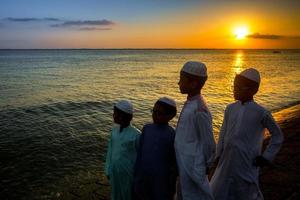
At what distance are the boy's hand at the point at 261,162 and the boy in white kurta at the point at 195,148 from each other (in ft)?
3.06

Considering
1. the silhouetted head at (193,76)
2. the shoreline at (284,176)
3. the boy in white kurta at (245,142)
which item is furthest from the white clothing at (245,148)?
the shoreline at (284,176)

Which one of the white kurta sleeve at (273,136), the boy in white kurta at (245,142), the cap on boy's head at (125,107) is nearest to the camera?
the white kurta sleeve at (273,136)

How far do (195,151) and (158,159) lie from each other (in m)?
0.54

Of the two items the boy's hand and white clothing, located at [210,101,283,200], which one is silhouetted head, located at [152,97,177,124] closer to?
white clothing, located at [210,101,283,200]

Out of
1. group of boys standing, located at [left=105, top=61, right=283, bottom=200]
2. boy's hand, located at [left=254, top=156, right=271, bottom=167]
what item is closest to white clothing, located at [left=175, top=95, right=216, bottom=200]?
group of boys standing, located at [left=105, top=61, right=283, bottom=200]

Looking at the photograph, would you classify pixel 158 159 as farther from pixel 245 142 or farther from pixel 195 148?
pixel 245 142

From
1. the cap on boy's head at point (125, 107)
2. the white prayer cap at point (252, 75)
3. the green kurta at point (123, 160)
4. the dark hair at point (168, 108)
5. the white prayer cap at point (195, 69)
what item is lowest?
the green kurta at point (123, 160)

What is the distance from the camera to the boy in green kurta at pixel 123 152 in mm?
4496

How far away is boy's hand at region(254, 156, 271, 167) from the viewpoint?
425 cm

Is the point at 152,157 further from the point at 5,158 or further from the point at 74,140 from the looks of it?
the point at 74,140

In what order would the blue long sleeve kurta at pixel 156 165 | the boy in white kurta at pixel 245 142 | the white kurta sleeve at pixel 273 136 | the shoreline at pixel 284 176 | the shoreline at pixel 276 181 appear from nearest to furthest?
the blue long sleeve kurta at pixel 156 165, the white kurta sleeve at pixel 273 136, the boy in white kurta at pixel 245 142, the shoreline at pixel 284 176, the shoreline at pixel 276 181

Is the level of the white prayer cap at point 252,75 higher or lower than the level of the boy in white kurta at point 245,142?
higher

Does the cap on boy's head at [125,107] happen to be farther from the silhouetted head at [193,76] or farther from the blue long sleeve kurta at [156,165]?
the silhouetted head at [193,76]

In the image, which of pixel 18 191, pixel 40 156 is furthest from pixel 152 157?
pixel 40 156
